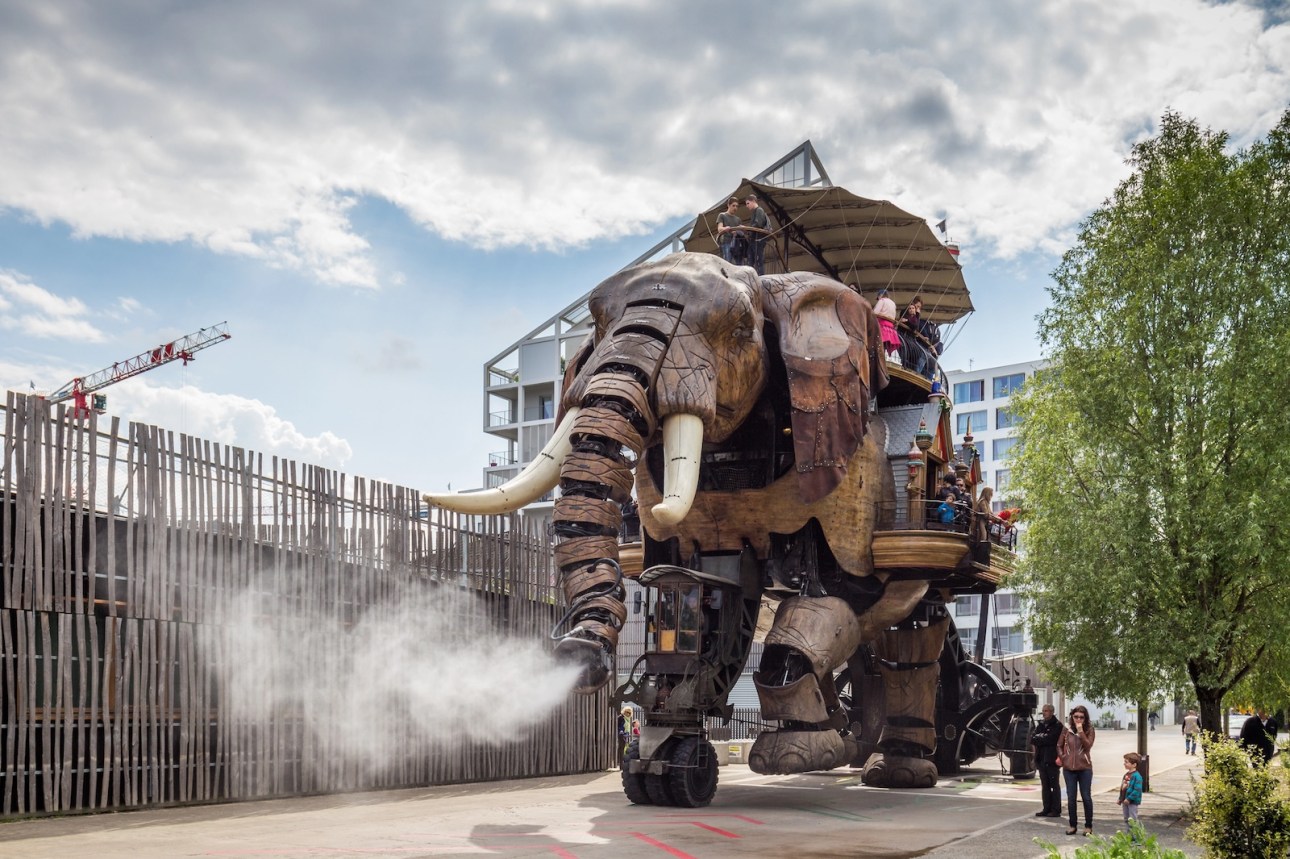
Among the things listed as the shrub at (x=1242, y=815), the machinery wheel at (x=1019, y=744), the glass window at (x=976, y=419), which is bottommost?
the machinery wheel at (x=1019, y=744)

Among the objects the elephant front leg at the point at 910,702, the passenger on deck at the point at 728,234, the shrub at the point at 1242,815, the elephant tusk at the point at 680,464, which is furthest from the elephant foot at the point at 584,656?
the elephant front leg at the point at 910,702

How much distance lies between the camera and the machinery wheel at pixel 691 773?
17.3m

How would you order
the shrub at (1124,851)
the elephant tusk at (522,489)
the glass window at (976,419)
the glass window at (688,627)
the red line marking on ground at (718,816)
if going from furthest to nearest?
the glass window at (976,419)
the glass window at (688,627)
the red line marking on ground at (718,816)
the elephant tusk at (522,489)
the shrub at (1124,851)

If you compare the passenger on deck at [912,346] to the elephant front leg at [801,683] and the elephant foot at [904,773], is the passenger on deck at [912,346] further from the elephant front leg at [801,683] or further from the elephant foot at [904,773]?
the elephant foot at [904,773]

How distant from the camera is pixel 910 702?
21516mm

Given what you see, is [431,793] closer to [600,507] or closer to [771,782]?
[771,782]

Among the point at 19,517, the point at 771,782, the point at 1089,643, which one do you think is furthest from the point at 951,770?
the point at 19,517

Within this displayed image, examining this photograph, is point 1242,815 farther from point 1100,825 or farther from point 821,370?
point 821,370

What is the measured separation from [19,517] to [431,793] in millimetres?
8122

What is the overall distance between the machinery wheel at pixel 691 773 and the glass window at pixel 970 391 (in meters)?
70.1

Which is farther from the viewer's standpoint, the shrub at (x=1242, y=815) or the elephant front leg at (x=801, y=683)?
the elephant front leg at (x=801, y=683)

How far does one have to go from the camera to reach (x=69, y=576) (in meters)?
15.5

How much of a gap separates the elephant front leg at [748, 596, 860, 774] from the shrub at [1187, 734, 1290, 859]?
7.23m

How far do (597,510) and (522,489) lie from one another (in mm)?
1480
